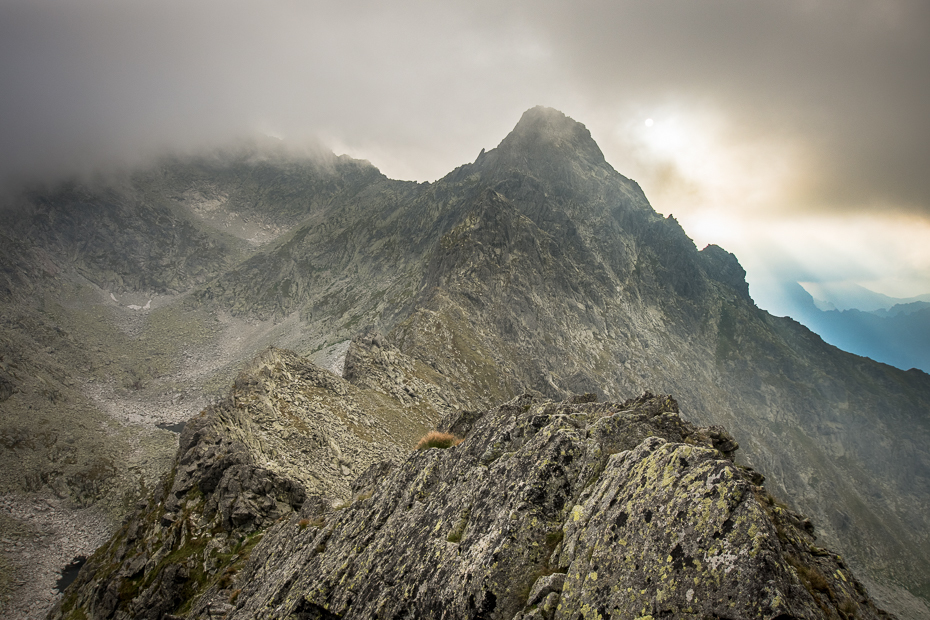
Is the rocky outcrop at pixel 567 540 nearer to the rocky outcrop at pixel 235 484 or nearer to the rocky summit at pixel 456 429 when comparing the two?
the rocky summit at pixel 456 429

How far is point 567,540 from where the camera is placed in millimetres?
10492

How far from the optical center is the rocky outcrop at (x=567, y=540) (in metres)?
7.41

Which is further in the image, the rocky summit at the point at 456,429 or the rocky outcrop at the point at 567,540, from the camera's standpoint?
the rocky summit at the point at 456,429

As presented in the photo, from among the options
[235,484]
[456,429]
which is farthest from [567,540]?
[235,484]

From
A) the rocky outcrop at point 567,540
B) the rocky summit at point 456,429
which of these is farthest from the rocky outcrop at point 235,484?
the rocky outcrop at point 567,540

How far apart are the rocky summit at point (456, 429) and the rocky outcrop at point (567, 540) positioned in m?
0.06

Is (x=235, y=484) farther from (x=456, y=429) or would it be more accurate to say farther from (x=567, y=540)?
(x=567, y=540)

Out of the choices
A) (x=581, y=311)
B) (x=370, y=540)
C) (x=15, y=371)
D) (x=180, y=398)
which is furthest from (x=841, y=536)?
(x=15, y=371)

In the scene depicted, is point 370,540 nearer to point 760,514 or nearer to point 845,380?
point 760,514

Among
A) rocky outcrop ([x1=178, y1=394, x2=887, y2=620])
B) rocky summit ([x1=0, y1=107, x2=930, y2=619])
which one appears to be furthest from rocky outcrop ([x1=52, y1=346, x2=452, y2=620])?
rocky outcrop ([x1=178, y1=394, x2=887, y2=620])

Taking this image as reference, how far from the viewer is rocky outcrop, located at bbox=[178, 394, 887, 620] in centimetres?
741

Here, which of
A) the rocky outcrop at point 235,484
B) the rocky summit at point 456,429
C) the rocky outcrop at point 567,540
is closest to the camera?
the rocky outcrop at point 567,540

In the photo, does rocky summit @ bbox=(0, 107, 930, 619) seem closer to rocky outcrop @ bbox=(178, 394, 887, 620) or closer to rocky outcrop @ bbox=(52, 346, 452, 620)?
rocky outcrop @ bbox=(178, 394, 887, 620)

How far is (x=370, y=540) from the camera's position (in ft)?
52.7
